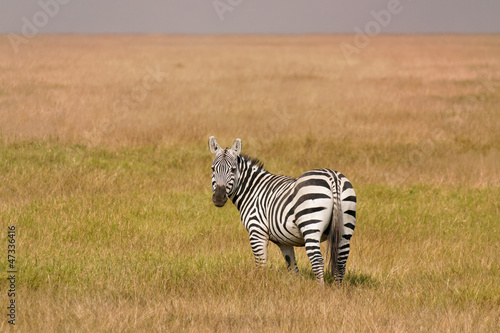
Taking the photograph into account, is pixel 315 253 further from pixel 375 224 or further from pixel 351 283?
pixel 375 224

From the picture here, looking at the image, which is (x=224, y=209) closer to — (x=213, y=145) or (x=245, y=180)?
(x=245, y=180)

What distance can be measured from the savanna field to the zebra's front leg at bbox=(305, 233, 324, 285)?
0.13 meters

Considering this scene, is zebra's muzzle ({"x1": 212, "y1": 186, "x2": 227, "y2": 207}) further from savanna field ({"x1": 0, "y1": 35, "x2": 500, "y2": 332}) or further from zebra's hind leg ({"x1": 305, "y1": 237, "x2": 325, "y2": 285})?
zebra's hind leg ({"x1": 305, "y1": 237, "x2": 325, "y2": 285})

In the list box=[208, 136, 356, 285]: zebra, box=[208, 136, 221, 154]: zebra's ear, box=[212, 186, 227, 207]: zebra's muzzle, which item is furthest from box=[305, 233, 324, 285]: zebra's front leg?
Result: box=[208, 136, 221, 154]: zebra's ear

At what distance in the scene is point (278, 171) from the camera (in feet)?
38.9

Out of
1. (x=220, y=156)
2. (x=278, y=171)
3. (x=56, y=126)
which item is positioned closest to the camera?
(x=220, y=156)

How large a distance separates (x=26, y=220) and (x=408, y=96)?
1793 centimetres

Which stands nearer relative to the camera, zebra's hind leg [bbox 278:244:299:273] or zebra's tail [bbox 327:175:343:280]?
zebra's tail [bbox 327:175:343:280]

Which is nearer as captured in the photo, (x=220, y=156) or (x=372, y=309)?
(x=372, y=309)

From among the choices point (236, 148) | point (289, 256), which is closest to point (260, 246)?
point (289, 256)

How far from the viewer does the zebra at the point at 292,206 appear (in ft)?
16.7

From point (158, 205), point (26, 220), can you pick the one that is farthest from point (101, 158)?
point (26, 220)

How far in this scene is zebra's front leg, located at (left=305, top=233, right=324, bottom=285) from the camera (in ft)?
16.6

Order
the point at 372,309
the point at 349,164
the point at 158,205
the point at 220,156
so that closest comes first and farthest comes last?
the point at 372,309
the point at 220,156
the point at 158,205
the point at 349,164
